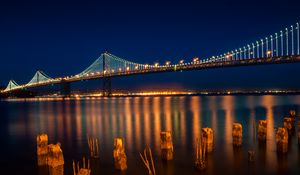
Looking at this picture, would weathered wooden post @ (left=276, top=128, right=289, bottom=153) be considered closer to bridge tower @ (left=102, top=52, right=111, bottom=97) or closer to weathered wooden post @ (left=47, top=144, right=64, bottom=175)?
weathered wooden post @ (left=47, top=144, right=64, bottom=175)

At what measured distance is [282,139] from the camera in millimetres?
10594

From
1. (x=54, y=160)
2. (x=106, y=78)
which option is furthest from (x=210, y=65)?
(x=54, y=160)

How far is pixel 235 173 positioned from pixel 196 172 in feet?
3.18

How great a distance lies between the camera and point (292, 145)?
40.0ft

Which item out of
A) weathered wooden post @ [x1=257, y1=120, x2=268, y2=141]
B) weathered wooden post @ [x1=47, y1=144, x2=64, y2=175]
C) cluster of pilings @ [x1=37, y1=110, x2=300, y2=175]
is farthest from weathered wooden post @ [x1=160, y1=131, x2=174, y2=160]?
→ weathered wooden post @ [x1=257, y1=120, x2=268, y2=141]

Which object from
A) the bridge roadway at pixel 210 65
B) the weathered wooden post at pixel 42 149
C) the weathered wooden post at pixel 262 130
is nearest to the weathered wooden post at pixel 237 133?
the weathered wooden post at pixel 262 130

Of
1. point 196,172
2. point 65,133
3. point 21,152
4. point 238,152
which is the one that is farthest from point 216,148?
point 65,133

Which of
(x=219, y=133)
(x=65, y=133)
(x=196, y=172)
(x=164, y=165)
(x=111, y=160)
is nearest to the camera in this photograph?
(x=196, y=172)

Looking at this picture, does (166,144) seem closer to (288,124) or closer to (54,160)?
(54,160)

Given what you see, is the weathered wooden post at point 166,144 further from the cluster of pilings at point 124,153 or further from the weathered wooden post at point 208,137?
the weathered wooden post at point 208,137

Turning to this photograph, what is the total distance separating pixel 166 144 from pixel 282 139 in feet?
11.2

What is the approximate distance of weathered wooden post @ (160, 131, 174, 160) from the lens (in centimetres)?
965

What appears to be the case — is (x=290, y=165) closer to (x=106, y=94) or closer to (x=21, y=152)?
(x=21, y=152)

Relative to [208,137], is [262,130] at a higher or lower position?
lower
